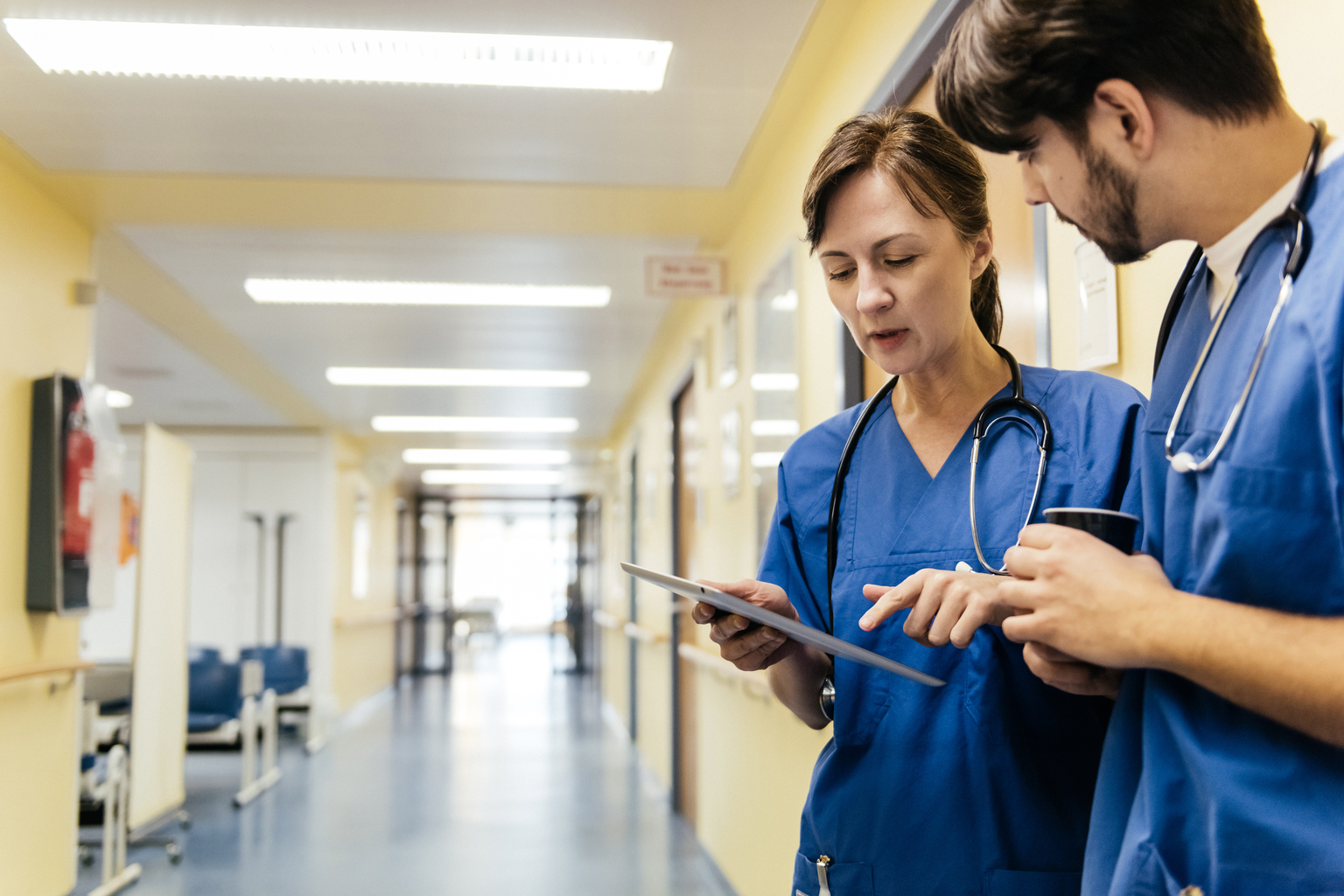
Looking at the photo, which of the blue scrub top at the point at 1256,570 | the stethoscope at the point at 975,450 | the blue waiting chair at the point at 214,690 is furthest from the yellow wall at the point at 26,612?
the blue scrub top at the point at 1256,570

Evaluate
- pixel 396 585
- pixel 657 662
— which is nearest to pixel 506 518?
pixel 396 585

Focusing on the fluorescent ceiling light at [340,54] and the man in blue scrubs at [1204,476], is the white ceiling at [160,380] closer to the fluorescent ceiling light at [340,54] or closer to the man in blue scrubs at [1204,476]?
the fluorescent ceiling light at [340,54]

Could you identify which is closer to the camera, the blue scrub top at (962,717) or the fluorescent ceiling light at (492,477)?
the blue scrub top at (962,717)

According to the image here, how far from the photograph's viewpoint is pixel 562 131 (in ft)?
10.7

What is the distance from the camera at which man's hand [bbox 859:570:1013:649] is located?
92 centimetres

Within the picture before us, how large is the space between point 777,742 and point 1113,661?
9.32ft

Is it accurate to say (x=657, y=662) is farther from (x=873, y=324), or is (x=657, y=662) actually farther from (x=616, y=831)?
(x=873, y=324)

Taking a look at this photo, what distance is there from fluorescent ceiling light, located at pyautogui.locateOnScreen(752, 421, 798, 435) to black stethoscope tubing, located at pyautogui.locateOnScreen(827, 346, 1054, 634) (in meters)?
1.99

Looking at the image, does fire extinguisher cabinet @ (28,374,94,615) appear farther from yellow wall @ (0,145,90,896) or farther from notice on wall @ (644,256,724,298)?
notice on wall @ (644,256,724,298)

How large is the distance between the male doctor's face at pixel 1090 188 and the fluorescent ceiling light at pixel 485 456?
35.2 feet

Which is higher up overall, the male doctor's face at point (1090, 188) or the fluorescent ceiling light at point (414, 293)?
the fluorescent ceiling light at point (414, 293)

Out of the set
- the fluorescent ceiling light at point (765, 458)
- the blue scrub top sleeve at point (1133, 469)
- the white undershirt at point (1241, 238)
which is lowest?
the blue scrub top sleeve at point (1133, 469)

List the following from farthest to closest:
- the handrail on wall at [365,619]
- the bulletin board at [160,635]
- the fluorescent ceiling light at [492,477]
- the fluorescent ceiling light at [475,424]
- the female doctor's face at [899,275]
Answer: the fluorescent ceiling light at [492,477] < the handrail on wall at [365,619] < the fluorescent ceiling light at [475,424] < the bulletin board at [160,635] < the female doctor's face at [899,275]

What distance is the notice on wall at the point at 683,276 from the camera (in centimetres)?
409
